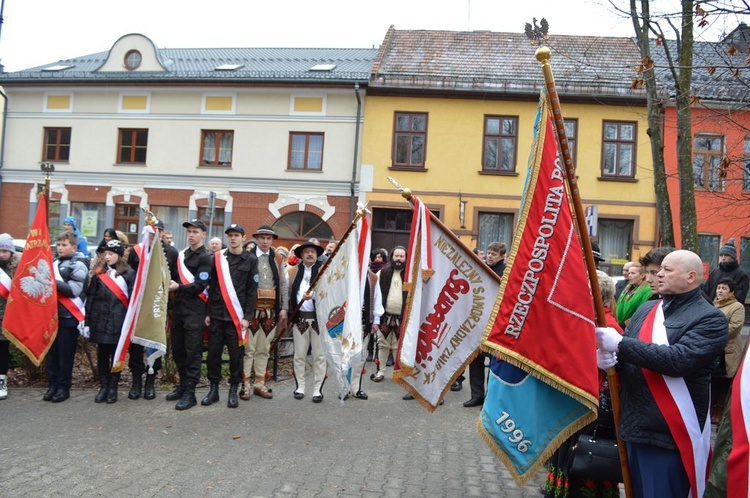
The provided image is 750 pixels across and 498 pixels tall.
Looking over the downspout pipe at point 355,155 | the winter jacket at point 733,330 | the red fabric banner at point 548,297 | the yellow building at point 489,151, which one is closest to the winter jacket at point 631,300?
the winter jacket at point 733,330

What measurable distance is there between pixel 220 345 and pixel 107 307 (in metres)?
1.33

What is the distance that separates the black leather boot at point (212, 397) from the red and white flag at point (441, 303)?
9.88 ft

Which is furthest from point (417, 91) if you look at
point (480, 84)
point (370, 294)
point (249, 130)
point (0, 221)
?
point (0, 221)

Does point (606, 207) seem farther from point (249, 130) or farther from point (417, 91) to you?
point (249, 130)

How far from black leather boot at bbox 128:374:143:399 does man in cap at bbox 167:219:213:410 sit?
38 cm

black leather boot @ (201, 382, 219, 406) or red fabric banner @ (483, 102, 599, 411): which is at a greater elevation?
red fabric banner @ (483, 102, 599, 411)

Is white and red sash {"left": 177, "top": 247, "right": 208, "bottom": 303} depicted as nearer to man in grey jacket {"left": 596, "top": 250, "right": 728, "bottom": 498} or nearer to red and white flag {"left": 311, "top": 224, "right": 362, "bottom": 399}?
red and white flag {"left": 311, "top": 224, "right": 362, "bottom": 399}

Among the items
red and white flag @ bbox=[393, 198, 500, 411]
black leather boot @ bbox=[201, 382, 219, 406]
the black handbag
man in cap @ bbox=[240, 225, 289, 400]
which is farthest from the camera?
man in cap @ bbox=[240, 225, 289, 400]

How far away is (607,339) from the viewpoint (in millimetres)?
3117

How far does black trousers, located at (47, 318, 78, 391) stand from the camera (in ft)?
22.6

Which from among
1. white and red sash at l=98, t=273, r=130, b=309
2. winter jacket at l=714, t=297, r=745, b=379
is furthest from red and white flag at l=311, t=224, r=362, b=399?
winter jacket at l=714, t=297, r=745, b=379

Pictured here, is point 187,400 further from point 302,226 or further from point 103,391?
point 302,226

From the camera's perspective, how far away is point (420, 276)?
470cm

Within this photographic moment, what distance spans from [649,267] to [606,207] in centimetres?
1529
